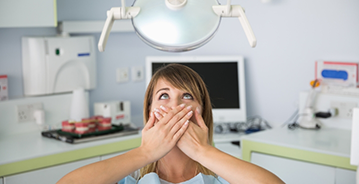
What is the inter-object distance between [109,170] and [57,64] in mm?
1636

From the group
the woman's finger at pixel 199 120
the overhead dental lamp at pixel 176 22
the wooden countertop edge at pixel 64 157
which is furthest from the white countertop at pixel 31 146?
the overhead dental lamp at pixel 176 22

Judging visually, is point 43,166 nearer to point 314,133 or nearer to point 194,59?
point 194,59

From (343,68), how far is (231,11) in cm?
191

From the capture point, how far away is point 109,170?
1.07m

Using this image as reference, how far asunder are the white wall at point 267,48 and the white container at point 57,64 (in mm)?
80

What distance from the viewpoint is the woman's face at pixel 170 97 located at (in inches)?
49.7

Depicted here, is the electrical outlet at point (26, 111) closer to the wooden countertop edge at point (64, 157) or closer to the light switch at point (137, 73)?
the wooden countertop edge at point (64, 157)

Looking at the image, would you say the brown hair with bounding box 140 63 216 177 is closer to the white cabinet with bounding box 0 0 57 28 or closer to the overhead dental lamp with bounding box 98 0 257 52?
the overhead dental lamp with bounding box 98 0 257 52

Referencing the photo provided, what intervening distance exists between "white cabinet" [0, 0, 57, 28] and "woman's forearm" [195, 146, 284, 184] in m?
1.52

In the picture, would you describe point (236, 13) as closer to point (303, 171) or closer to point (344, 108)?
point (303, 171)

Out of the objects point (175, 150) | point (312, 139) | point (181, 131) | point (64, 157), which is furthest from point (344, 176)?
point (64, 157)

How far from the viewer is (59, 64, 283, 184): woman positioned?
1.07 m

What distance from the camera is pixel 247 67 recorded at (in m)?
2.94

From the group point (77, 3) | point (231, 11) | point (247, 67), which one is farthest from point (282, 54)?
point (231, 11)
